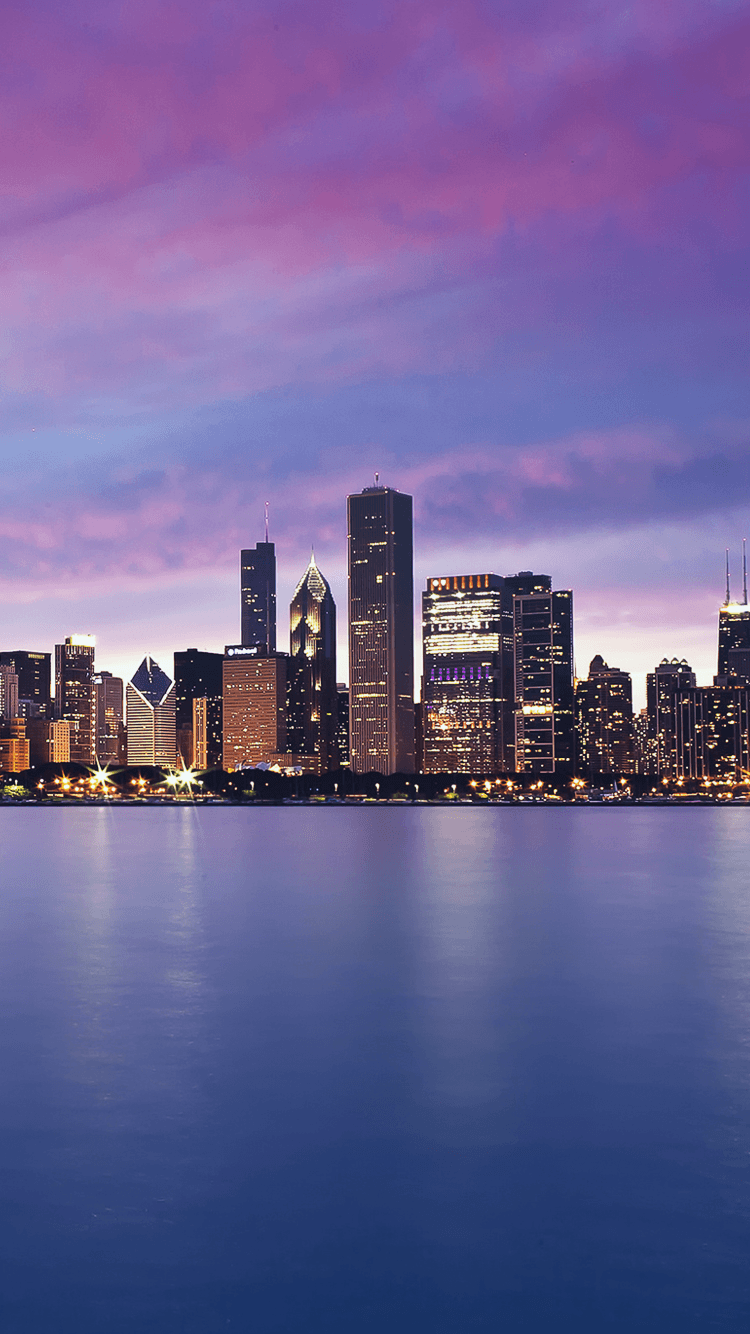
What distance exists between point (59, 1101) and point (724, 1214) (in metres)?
13.9

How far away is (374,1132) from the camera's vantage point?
2355 centimetres

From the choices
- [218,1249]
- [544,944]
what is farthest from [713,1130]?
[544,944]

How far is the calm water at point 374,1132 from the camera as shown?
640 inches

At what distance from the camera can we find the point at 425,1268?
55.8ft

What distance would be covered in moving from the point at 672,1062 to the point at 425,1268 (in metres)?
14.3

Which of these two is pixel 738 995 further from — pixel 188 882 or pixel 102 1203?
pixel 188 882

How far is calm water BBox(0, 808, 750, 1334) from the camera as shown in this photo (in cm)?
1625

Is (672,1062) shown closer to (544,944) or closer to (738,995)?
(738,995)

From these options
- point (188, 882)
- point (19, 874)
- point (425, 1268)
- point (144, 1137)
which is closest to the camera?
point (425, 1268)

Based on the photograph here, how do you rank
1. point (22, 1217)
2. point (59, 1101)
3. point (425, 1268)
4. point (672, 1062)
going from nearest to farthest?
1. point (425, 1268)
2. point (22, 1217)
3. point (59, 1101)
4. point (672, 1062)

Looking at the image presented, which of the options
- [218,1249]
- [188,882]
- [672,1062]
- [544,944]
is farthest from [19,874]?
Result: [218,1249]

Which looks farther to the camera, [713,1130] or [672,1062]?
[672,1062]

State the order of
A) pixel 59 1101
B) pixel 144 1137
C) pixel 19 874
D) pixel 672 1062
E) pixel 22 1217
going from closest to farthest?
pixel 22 1217 < pixel 144 1137 < pixel 59 1101 < pixel 672 1062 < pixel 19 874

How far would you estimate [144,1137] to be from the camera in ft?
76.4
